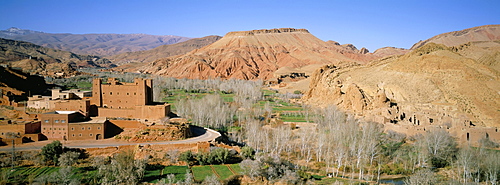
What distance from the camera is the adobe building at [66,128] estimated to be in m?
29.1

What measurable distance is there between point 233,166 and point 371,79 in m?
37.8

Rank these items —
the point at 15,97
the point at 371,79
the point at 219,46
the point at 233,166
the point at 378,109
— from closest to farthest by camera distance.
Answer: the point at 233,166 → the point at 15,97 → the point at 378,109 → the point at 371,79 → the point at 219,46

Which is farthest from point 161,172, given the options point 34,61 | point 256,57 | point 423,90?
point 256,57

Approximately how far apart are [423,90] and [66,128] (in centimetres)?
4438

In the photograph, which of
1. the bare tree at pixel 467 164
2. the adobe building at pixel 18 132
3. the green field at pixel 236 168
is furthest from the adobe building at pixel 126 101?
the bare tree at pixel 467 164

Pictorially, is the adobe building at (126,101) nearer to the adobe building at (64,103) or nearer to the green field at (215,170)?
the adobe building at (64,103)

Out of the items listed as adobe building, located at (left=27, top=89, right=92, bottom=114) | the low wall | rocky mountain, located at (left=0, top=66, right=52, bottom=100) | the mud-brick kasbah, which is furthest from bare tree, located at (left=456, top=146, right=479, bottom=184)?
rocky mountain, located at (left=0, top=66, right=52, bottom=100)

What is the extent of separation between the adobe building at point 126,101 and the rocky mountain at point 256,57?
76.6 m

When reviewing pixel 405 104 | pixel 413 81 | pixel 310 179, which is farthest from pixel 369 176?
pixel 413 81

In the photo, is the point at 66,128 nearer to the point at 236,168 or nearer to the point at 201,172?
the point at 201,172

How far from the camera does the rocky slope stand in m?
42.0

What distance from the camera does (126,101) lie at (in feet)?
113

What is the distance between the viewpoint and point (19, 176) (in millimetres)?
23078

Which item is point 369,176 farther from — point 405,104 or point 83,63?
point 83,63
